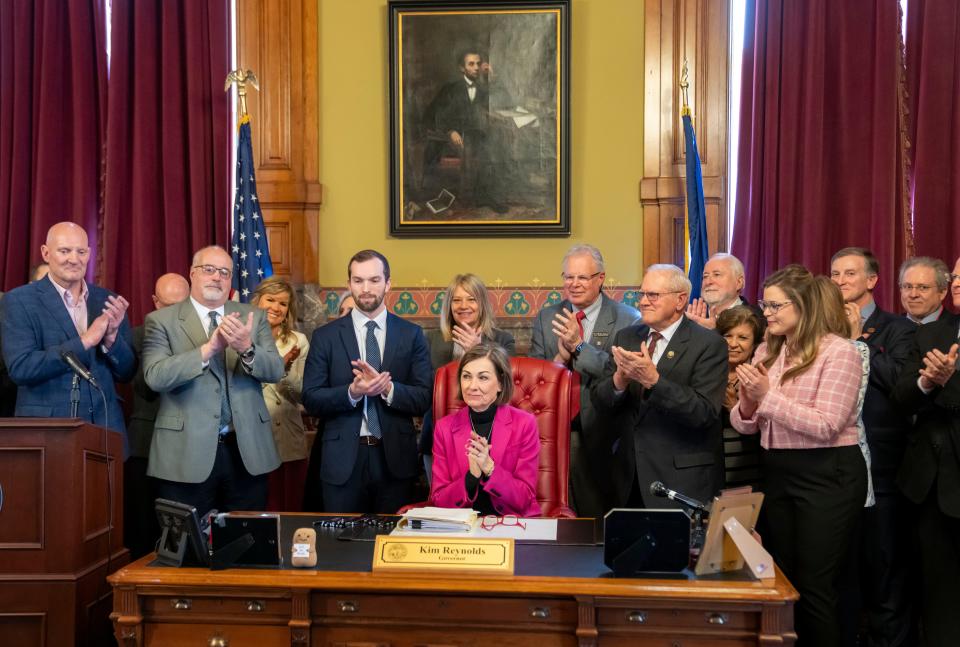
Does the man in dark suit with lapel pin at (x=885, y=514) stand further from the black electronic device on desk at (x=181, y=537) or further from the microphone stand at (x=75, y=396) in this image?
the microphone stand at (x=75, y=396)

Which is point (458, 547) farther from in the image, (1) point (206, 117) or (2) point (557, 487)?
(1) point (206, 117)

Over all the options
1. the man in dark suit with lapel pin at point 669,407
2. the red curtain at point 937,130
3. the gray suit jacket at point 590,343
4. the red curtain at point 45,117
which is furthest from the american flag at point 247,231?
the red curtain at point 937,130

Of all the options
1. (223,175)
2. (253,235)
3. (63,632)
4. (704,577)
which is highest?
(223,175)

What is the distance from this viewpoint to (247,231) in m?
→ 6.53

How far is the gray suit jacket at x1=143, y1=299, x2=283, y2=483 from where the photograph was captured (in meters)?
4.21

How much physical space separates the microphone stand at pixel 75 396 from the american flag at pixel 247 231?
6.88 feet

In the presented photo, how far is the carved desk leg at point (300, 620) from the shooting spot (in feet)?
9.83

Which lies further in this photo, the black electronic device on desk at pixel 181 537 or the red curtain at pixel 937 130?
the red curtain at pixel 937 130

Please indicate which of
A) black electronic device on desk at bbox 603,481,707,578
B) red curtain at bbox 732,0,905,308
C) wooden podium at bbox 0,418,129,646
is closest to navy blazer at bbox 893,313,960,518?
black electronic device on desk at bbox 603,481,707,578

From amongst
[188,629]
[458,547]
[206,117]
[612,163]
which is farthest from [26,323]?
[612,163]

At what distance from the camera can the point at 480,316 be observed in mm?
4785

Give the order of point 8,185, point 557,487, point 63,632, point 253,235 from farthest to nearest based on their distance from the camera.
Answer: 1. point 8,185
2. point 253,235
3. point 557,487
4. point 63,632

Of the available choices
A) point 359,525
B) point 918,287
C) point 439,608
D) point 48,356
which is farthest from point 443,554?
point 918,287

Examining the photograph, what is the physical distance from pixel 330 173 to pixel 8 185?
2.30 m
